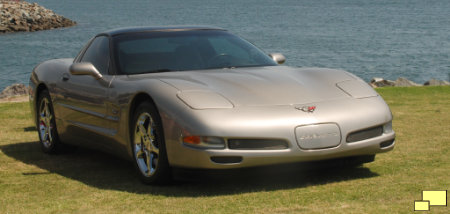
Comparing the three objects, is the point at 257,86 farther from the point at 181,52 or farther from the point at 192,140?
the point at 181,52

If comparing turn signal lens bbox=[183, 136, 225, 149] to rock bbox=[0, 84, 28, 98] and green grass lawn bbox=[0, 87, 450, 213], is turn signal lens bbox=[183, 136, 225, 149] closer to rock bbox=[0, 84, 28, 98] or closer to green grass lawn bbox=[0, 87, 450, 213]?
green grass lawn bbox=[0, 87, 450, 213]

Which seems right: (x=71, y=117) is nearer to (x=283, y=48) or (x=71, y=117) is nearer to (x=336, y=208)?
(x=336, y=208)

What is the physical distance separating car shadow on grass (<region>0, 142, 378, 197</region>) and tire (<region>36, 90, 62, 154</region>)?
45 centimetres

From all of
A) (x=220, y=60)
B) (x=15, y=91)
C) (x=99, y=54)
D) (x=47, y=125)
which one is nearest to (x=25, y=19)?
(x=15, y=91)

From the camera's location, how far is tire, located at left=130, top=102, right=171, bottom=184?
5.64 metres

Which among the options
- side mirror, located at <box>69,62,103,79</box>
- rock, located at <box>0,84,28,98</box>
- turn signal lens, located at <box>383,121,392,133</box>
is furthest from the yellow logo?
rock, located at <box>0,84,28,98</box>

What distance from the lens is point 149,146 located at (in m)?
5.85

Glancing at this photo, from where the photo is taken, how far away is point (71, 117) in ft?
23.6

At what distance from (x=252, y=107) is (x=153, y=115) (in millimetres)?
787

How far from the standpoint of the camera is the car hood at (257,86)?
555cm

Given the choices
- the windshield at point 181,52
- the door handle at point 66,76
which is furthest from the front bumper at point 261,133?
the door handle at point 66,76

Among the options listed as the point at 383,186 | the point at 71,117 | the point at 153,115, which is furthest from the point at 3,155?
the point at 383,186

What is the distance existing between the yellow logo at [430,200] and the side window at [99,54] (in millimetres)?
3116

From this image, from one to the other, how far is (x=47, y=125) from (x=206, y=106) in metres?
3.04
